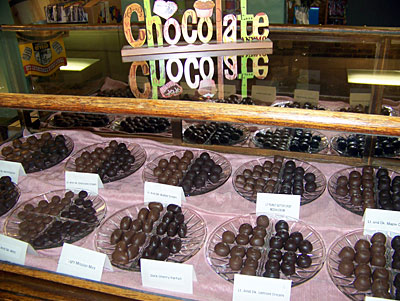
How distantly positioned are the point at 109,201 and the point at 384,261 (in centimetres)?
97

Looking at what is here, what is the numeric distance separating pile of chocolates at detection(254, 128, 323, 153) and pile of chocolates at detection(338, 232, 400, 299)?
1.83 ft

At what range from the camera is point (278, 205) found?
1.29 metres

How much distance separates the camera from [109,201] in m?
1.47

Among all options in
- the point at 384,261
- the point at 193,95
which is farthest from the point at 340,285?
the point at 193,95

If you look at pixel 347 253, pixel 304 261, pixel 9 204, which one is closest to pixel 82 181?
pixel 9 204

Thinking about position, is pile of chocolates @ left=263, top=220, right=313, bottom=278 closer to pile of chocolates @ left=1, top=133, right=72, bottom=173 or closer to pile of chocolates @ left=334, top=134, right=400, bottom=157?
pile of chocolates @ left=334, top=134, right=400, bottom=157

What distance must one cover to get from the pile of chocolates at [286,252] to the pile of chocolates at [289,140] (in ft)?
1.66

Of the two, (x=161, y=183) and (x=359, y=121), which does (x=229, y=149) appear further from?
(x=359, y=121)

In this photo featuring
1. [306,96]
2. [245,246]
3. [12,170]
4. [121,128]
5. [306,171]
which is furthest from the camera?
[121,128]

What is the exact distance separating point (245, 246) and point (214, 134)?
0.70 meters

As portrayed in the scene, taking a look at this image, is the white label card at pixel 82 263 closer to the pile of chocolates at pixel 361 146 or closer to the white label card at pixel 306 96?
the white label card at pixel 306 96

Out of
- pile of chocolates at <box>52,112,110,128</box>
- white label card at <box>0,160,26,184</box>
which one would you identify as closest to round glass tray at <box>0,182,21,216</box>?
white label card at <box>0,160,26,184</box>

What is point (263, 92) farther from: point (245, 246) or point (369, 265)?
point (369, 265)

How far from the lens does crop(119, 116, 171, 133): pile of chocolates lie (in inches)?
73.0
